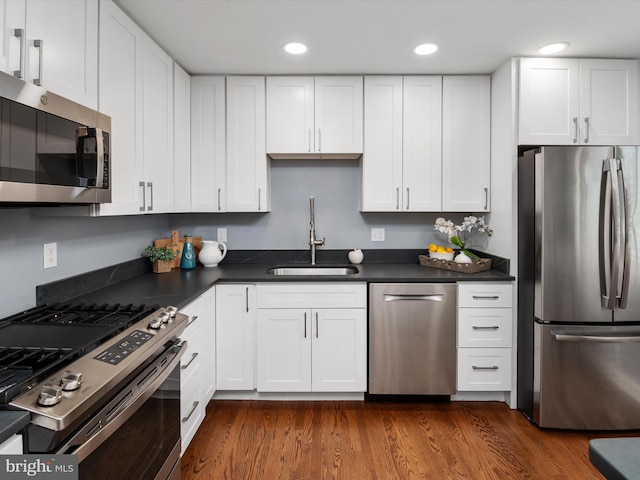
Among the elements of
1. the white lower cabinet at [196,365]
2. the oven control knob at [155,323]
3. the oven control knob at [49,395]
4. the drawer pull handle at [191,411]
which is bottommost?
the drawer pull handle at [191,411]

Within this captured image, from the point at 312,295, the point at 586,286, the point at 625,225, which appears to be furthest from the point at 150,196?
the point at 625,225

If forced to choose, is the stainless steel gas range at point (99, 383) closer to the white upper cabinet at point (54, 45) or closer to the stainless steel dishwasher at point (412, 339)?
the white upper cabinet at point (54, 45)

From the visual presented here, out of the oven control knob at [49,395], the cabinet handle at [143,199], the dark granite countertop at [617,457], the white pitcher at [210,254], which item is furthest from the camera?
the white pitcher at [210,254]

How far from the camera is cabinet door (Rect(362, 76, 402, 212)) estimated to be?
2.99 meters

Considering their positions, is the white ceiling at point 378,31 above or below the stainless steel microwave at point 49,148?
above

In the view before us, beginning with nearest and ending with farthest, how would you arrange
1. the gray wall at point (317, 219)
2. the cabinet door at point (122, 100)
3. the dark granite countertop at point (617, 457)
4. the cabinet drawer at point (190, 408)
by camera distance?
the dark granite countertop at point (617, 457) < the cabinet door at point (122, 100) < the cabinet drawer at point (190, 408) < the gray wall at point (317, 219)

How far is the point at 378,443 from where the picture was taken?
232cm

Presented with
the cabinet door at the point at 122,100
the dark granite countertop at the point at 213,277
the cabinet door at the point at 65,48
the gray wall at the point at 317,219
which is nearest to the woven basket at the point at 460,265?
the dark granite countertop at the point at 213,277

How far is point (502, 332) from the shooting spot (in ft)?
8.93

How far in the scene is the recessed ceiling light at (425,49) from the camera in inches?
98.1

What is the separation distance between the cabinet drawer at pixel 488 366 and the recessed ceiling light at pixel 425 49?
6.39 ft

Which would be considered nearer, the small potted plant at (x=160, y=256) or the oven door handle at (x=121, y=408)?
the oven door handle at (x=121, y=408)

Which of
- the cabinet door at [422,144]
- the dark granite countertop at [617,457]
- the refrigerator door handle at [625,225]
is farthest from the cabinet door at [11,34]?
the refrigerator door handle at [625,225]

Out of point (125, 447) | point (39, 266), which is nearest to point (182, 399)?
point (125, 447)
